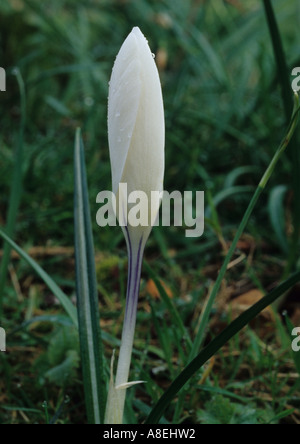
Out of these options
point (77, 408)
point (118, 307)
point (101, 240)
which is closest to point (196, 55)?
point (101, 240)

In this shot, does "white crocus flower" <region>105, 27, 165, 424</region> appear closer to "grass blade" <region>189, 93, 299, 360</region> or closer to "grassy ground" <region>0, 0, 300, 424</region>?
"grass blade" <region>189, 93, 299, 360</region>

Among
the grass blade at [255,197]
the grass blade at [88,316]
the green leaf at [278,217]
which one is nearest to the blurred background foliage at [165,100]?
the green leaf at [278,217]

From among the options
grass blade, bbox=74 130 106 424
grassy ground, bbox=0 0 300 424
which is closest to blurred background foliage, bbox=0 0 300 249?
grassy ground, bbox=0 0 300 424

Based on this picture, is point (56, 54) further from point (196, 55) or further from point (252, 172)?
point (252, 172)

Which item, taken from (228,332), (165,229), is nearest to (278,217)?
(165,229)

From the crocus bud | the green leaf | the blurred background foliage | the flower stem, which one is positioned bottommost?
the flower stem

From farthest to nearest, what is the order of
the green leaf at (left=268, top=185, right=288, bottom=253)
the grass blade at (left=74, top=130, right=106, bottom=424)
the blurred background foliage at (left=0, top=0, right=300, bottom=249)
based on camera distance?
the blurred background foliage at (left=0, top=0, right=300, bottom=249) → the green leaf at (left=268, top=185, right=288, bottom=253) → the grass blade at (left=74, top=130, right=106, bottom=424)

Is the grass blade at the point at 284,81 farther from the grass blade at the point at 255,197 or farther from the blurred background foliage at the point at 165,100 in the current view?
the blurred background foliage at the point at 165,100
